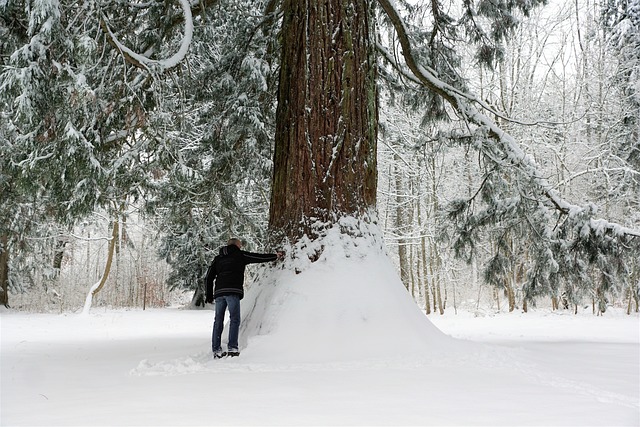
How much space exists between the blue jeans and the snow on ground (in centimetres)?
15

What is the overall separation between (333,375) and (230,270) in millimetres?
2149

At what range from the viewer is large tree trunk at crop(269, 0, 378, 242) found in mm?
6109

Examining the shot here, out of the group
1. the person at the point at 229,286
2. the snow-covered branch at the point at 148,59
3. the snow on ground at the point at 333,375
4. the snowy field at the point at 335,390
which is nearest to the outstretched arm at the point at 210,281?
the person at the point at 229,286

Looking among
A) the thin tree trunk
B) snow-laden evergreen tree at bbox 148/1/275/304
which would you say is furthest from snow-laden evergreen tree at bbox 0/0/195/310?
the thin tree trunk

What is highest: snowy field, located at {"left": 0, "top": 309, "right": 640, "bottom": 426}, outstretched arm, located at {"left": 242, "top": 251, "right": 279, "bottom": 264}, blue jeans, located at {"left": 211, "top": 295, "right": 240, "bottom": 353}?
outstretched arm, located at {"left": 242, "top": 251, "right": 279, "bottom": 264}

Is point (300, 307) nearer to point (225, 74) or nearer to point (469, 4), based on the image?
point (225, 74)

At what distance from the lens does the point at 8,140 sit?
728 centimetres

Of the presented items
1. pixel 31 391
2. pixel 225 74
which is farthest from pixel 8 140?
pixel 31 391

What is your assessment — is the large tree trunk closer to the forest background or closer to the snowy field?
the forest background

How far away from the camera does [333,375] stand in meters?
4.45

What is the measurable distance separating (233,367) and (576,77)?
1642cm

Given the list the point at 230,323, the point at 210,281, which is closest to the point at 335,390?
the point at 230,323

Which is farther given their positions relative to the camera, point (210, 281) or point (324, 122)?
point (210, 281)

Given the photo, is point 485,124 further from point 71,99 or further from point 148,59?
point 71,99
